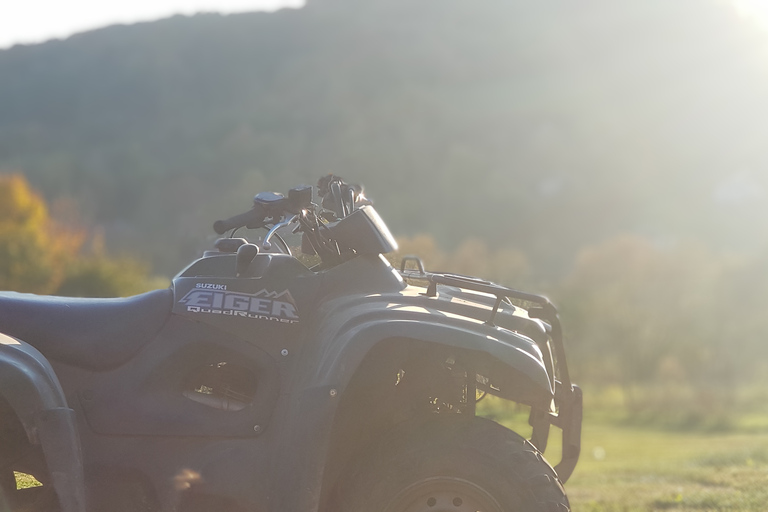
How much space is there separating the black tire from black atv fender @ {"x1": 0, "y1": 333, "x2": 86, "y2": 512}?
1.11 meters

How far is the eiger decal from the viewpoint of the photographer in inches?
145

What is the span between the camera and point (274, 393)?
3605 millimetres

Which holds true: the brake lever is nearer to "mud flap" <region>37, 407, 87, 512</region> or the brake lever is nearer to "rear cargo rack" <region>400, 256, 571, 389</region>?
"rear cargo rack" <region>400, 256, 571, 389</region>

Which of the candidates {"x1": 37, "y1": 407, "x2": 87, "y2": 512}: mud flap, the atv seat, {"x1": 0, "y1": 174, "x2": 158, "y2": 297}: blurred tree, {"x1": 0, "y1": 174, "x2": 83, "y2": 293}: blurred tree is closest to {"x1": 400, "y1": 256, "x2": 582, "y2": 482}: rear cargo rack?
the atv seat

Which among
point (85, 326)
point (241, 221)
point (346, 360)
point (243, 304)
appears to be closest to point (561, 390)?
point (346, 360)

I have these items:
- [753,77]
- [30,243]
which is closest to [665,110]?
[753,77]

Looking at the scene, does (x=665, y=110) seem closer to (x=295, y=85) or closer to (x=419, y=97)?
(x=419, y=97)

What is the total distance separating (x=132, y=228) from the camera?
250ft

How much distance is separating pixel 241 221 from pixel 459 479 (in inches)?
70.5

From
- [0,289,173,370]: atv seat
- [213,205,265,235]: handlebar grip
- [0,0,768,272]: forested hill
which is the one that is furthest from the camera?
[0,0,768,272]: forested hill

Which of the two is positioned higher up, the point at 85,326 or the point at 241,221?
the point at 241,221

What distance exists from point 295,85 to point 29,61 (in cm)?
4669

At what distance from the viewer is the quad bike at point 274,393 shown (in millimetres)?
3326

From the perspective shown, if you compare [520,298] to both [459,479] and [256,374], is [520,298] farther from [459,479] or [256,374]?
[256,374]
